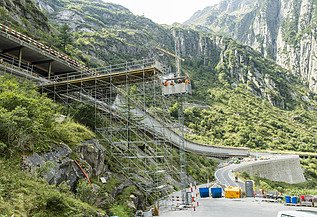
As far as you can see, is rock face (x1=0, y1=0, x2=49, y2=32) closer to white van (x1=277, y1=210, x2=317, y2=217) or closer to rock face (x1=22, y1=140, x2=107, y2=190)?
rock face (x1=22, y1=140, x2=107, y2=190)

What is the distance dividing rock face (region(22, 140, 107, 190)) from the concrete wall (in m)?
39.7

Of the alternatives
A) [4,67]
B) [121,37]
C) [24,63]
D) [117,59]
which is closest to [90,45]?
[117,59]

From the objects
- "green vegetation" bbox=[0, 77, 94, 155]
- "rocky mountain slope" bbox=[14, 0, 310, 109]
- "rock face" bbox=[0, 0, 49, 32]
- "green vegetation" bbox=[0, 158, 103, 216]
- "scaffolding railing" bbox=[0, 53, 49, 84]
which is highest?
"rocky mountain slope" bbox=[14, 0, 310, 109]

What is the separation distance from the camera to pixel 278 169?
64812 mm

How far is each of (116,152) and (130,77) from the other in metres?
6.83

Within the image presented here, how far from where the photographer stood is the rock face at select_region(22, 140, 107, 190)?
1502cm

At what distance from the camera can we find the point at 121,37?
5920 inches

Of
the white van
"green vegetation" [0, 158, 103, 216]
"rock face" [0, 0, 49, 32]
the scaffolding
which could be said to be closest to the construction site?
the scaffolding

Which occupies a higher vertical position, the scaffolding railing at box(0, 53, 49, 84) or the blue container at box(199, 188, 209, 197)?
the scaffolding railing at box(0, 53, 49, 84)

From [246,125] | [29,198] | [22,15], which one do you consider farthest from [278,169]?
[29,198]

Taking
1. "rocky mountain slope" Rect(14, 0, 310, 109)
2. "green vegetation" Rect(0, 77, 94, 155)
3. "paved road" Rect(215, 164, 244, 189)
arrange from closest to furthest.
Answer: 1. "green vegetation" Rect(0, 77, 94, 155)
2. "paved road" Rect(215, 164, 244, 189)
3. "rocky mountain slope" Rect(14, 0, 310, 109)

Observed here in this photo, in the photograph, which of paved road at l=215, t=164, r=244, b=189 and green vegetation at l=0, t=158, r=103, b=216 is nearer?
green vegetation at l=0, t=158, r=103, b=216

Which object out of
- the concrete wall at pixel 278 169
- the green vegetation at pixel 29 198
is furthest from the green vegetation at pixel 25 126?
the concrete wall at pixel 278 169

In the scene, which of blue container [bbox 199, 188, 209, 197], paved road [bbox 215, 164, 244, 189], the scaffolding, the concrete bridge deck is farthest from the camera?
paved road [bbox 215, 164, 244, 189]
